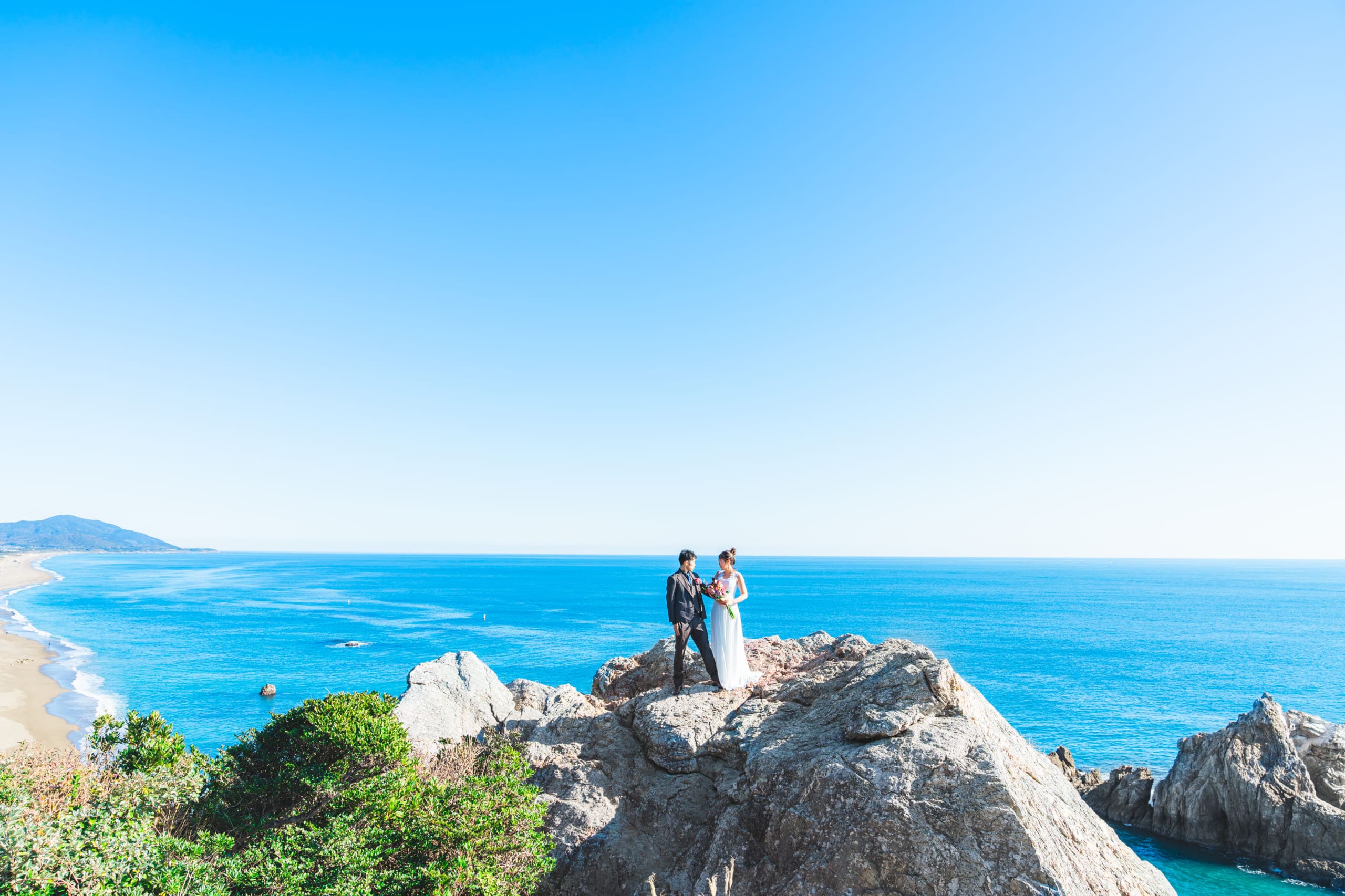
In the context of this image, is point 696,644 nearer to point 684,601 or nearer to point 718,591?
point 684,601

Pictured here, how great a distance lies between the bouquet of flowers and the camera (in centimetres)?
1454

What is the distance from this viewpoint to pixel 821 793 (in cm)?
991

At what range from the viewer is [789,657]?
1706cm

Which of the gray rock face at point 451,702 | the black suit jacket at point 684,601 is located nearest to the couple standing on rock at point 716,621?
the black suit jacket at point 684,601

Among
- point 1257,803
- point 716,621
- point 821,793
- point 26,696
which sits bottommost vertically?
point 26,696

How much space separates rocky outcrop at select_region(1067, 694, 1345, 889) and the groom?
27015mm

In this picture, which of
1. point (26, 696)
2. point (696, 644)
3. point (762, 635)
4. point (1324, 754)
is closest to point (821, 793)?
point (696, 644)

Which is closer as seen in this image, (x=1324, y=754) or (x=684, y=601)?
(x=684, y=601)

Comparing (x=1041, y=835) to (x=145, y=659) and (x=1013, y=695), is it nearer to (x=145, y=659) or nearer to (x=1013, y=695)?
(x=1013, y=695)

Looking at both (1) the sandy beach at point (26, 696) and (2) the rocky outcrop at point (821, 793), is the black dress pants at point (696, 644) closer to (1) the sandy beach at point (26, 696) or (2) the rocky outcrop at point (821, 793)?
(2) the rocky outcrop at point (821, 793)

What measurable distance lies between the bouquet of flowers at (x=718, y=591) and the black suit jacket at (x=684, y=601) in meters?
0.22

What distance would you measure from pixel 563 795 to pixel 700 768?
2833 mm

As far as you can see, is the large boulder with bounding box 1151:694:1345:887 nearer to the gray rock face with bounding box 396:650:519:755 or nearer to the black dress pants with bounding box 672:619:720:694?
the black dress pants with bounding box 672:619:720:694

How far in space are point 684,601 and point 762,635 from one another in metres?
81.3
